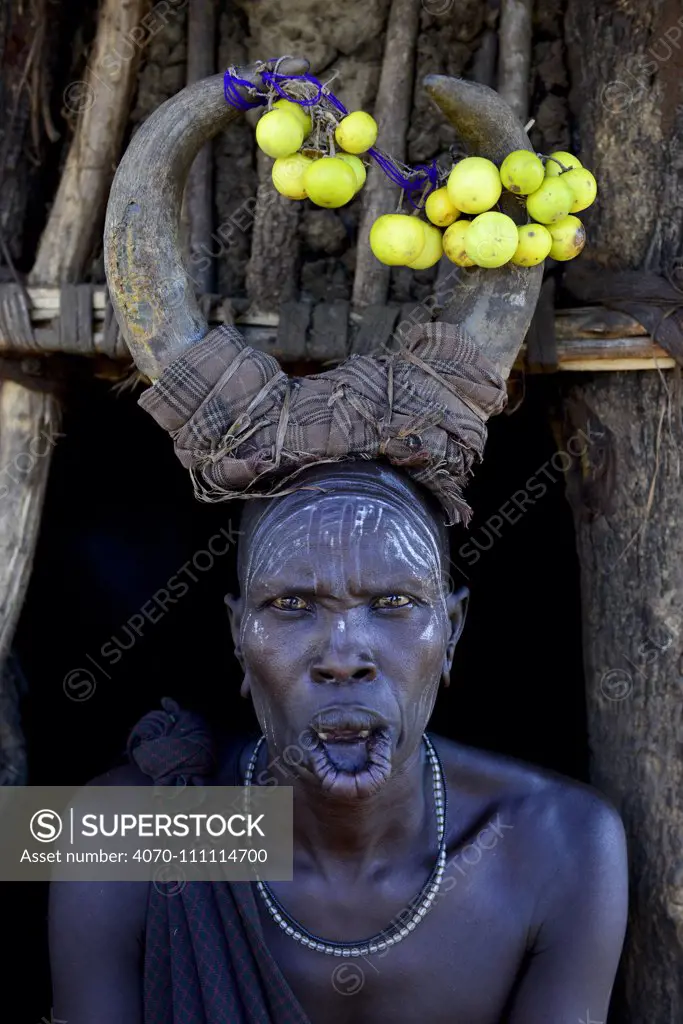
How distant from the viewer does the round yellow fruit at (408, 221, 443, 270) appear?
1968 mm

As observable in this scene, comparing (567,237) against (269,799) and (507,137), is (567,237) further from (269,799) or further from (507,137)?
(269,799)

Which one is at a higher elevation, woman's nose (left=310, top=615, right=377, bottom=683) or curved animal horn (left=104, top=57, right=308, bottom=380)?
curved animal horn (left=104, top=57, right=308, bottom=380)

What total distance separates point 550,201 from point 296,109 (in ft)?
1.67

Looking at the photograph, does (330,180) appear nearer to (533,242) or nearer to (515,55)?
(533,242)

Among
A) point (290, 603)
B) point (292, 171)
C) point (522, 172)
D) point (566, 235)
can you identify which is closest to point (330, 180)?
point (292, 171)

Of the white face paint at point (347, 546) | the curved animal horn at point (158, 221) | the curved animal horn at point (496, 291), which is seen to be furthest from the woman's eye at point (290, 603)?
the curved animal horn at point (496, 291)

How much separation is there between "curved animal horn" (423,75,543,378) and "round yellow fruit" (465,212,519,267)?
11cm

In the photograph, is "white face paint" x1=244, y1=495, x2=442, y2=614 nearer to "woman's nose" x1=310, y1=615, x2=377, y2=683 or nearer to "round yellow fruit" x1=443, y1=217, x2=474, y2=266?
"woman's nose" x1=310, y1=615, x2=377, y2=683

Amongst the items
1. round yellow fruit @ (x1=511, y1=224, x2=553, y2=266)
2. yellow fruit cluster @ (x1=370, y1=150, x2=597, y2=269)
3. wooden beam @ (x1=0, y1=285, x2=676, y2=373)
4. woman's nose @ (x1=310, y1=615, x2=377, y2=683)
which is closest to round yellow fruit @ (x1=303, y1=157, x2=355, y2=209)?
yellow fruit cluster @ (x1=370, y1=150, x2=597, y2=269)

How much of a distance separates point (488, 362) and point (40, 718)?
1.90 meters

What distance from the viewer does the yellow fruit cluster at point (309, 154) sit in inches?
72.1

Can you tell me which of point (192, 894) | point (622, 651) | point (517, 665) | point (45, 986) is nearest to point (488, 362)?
point (622, 651)

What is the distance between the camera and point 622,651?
2307 mm

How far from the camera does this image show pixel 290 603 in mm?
1796
